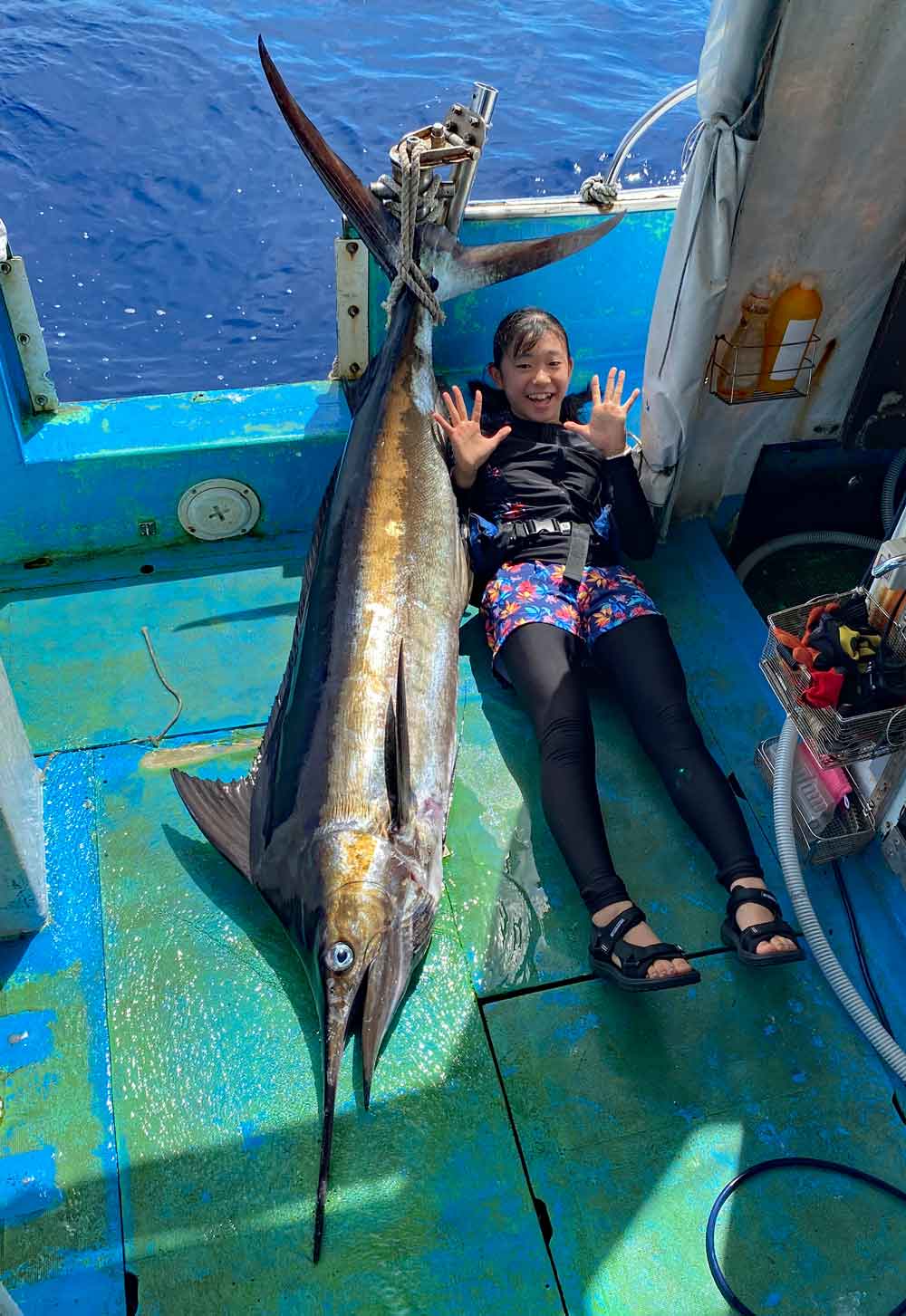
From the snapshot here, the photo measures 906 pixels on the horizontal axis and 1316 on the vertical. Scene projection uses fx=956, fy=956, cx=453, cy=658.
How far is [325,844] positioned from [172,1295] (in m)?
0.91

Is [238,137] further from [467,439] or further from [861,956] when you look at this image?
[861,956]

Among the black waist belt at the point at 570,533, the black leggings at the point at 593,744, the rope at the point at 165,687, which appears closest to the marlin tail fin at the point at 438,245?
the black waist belt at the point at 570,533

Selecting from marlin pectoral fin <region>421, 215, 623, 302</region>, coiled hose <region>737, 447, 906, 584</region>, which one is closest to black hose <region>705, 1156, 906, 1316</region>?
coiled hose <region>737, 447, 906, 584</region>

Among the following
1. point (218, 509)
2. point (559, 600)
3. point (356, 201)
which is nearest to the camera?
point (559, 600)

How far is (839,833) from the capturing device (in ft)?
8.09

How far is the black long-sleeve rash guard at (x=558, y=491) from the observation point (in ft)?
→ 10.1

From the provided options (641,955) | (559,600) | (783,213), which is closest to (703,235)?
(783,213)

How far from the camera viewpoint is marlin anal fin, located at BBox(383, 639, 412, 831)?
7.48 feet

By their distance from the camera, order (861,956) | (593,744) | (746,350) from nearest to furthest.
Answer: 1. (861,956)
2. (593,744)
3. (746,350)

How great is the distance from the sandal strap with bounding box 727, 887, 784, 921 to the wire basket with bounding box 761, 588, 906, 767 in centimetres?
37

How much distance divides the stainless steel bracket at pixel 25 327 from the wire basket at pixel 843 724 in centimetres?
253

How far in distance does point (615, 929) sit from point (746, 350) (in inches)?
73.9

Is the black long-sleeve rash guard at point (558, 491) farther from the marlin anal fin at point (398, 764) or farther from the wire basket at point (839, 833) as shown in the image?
the wire basket at point (839, 833)

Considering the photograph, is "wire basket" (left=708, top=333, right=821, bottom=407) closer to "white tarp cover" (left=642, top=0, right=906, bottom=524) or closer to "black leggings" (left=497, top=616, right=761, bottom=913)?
"white tarp cover" (left=642, top=0, right=906, bottom=524)
